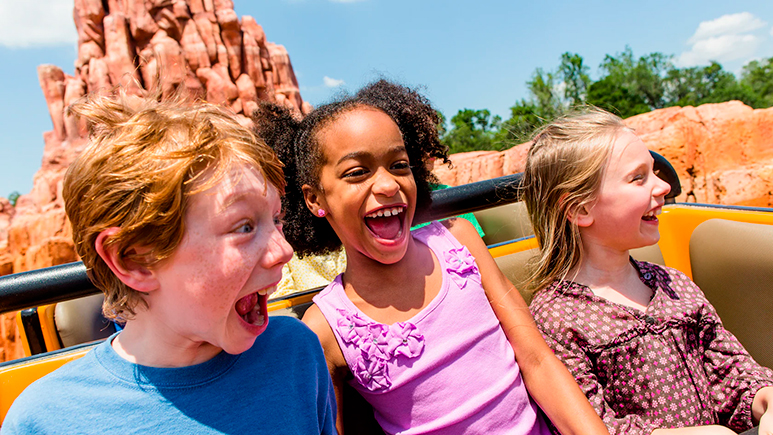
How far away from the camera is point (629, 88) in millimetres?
33125

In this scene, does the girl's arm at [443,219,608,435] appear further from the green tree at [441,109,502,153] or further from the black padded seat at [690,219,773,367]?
the green tree at [441,109,502,153]

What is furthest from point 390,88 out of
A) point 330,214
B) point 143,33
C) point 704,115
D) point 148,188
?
point 143,33

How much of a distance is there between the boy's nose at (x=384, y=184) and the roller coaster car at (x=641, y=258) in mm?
357

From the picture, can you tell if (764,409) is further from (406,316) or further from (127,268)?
(127,268)

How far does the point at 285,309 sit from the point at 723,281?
153cm

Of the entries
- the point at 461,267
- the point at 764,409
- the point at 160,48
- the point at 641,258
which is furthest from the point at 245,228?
the point at 160,48

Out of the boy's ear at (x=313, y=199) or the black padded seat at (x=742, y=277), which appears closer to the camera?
the boy's ear at (x=313, y=199)

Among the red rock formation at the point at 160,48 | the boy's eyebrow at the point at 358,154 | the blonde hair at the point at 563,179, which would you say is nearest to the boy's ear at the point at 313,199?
the boy's eyebrow at the point at 358,154

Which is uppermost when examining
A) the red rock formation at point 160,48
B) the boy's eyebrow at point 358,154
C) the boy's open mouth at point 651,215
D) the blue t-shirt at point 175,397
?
the red rock formation at point 160,48

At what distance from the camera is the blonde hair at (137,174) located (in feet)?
2.35

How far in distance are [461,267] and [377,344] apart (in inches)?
13.1

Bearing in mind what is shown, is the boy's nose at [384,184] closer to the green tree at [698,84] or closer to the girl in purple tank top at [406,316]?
the girl in purple tank top at [406,316]

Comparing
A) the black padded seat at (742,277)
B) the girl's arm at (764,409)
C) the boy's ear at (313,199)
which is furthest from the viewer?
the black padded seat at (742,277)

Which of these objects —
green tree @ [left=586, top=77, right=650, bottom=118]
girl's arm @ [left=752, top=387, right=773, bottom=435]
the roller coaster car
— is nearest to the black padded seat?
the roller coaster car
